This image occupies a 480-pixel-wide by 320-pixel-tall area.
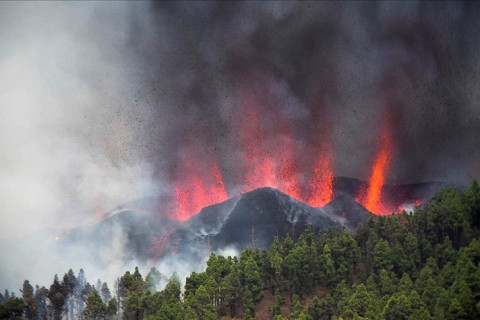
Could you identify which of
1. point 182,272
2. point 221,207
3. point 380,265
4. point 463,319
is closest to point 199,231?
point 221,207

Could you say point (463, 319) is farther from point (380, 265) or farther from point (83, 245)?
point (83, 245)

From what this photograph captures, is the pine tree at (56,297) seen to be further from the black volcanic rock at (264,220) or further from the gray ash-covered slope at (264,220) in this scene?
the black volcanic rock at (264,220)

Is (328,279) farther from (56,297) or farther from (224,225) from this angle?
(224,225)

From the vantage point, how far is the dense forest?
9012cm

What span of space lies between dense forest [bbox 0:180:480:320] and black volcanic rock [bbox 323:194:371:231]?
194ft

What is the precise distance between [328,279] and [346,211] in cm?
7423

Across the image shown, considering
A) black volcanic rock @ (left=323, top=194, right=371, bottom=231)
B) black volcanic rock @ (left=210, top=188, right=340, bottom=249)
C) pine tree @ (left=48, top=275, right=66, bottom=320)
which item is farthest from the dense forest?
black volcanic rock @ (left=323, top=194, right=371, bottom=231)

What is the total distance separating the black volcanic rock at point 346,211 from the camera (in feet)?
554

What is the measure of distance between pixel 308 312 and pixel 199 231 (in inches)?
2978

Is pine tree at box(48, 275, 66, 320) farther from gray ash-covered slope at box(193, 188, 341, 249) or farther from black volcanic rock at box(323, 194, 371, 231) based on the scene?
black volcanic rock at box(323, 194, 371, 231)

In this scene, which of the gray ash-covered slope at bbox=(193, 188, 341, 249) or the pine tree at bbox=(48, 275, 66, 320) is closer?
the pine tree at bbox=(48, 275, 66, 320)

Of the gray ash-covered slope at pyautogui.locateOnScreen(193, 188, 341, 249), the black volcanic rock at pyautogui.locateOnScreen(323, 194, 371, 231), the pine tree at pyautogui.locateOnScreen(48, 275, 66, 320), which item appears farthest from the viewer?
the black volcanic rock at pyautogui.locateOnScreen(323, 194, 371, 231)

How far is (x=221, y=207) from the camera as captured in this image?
173375 millimetres

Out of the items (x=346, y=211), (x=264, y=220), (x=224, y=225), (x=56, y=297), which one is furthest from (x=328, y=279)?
(x=346, y=211)
